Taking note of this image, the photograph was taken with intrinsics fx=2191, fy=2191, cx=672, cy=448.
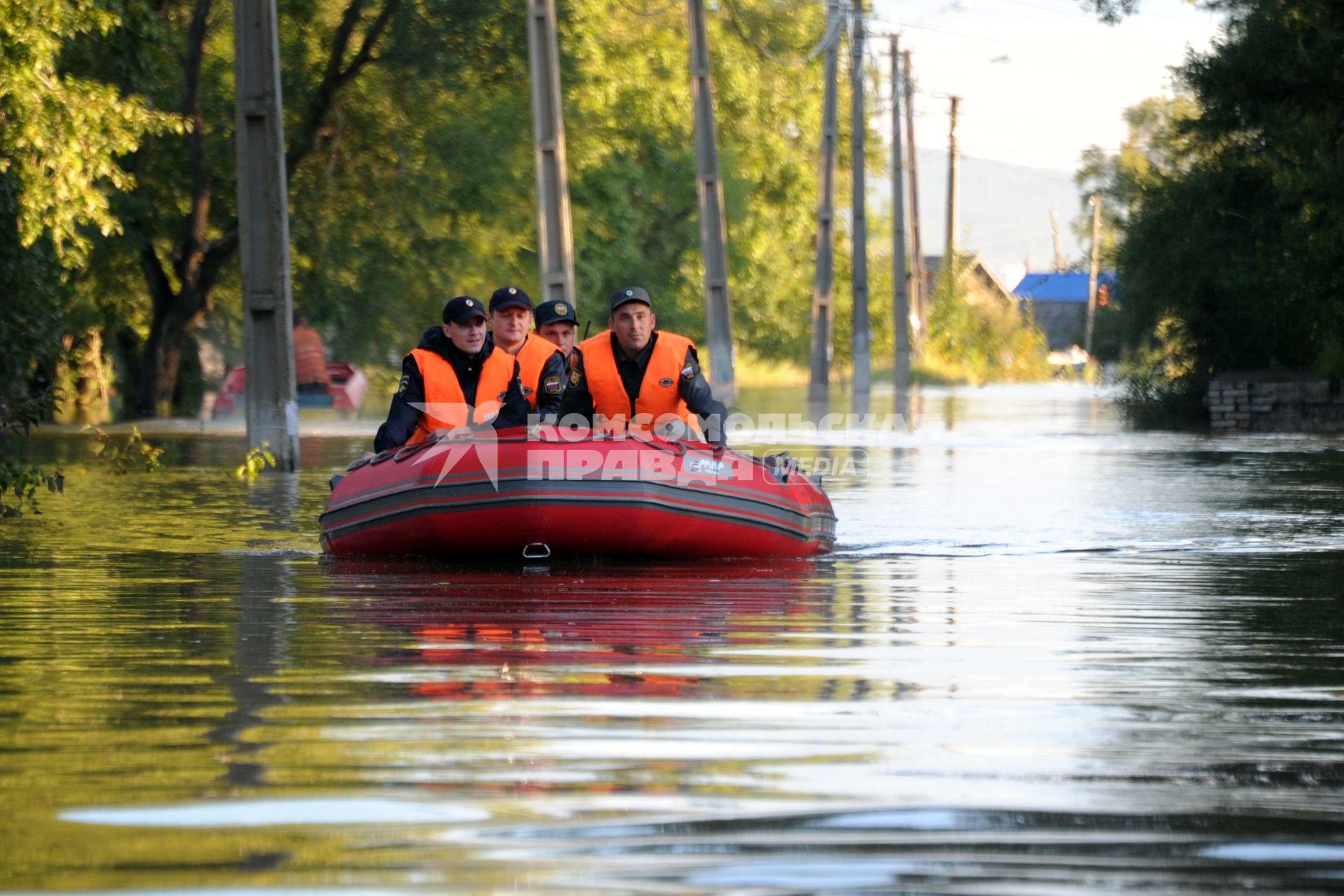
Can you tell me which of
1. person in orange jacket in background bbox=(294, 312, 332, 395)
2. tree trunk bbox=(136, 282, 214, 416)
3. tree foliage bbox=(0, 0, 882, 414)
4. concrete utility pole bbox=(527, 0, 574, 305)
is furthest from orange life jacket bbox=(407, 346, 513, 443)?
tree trunk bbox=(136, 282, 214, 416)

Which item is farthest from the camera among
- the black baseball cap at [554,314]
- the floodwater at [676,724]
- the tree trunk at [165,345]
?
the tree trunk at [165,345]

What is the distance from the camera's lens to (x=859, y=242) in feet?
151

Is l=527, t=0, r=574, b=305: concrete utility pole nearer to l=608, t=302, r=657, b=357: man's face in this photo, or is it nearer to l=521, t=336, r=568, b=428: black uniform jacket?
l=521, t=336, r=568, b=428: black uniform jacket

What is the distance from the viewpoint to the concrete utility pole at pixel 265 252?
70.8 ft

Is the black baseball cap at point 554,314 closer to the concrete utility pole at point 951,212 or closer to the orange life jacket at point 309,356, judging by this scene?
the orange life jacket at point 309,356

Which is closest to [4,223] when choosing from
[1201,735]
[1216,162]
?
[1201,735]

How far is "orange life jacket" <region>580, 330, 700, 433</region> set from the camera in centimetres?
1266

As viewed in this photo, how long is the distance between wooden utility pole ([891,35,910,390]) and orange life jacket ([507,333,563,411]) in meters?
39.9

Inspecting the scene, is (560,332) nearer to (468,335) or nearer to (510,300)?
(510,300)

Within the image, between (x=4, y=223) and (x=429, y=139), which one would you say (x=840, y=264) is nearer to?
(x=429, y=139)

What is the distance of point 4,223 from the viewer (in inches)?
788

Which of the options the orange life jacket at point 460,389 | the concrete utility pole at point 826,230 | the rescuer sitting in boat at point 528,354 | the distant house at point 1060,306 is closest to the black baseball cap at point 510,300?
the rescuer sitting in boat at point 528,354

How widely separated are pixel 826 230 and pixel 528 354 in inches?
1173

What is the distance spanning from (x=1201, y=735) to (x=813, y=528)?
710 cm
